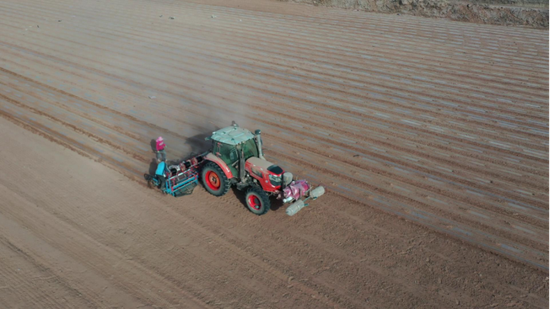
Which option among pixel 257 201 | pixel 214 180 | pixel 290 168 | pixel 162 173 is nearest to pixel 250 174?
pixel 257 201

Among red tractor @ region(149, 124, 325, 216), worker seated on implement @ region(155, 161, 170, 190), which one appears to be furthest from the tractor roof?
worker seated on implement @ region(155, 161, 170, 190)

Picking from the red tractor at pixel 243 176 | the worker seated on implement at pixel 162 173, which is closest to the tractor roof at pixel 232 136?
the red tractor at pixel 243 176

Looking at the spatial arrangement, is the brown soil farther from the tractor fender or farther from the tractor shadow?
the tractor fender

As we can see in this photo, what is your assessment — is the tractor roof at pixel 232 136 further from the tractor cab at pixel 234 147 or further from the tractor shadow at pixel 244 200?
the tractor shadow at pixel 244 200

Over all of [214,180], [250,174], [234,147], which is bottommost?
[214,180]

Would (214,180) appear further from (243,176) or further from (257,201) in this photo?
(257,201)

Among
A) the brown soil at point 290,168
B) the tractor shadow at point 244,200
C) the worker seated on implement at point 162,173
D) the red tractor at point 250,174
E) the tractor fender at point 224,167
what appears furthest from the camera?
the worker seated on implement at point 162,173
